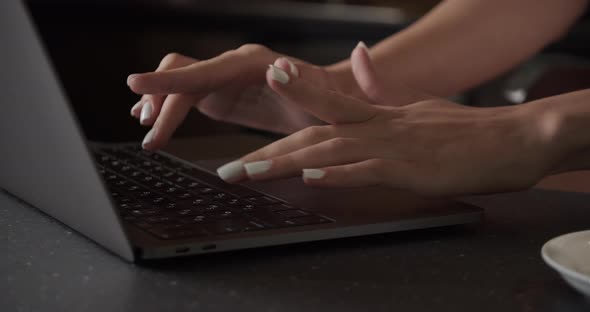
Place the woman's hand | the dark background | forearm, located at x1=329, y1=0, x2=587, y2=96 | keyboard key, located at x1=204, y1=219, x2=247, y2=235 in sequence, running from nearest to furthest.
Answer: keyboard key, located at x1=204, y1=219, x2=247, y2=235, the woman's hand, forearm, located at x1=329, y1=0, x2=587, y2=96, the dark background

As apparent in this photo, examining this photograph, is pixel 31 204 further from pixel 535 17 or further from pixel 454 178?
pixel 535 17

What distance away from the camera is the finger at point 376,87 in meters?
0.94

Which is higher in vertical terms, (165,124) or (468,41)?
(165,124)

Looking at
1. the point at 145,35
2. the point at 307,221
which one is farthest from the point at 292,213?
the point at 145,35

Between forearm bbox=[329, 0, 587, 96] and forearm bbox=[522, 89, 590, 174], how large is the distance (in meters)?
0.47

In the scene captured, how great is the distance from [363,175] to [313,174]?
0.04 metres

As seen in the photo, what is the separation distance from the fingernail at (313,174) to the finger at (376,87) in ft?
0.89

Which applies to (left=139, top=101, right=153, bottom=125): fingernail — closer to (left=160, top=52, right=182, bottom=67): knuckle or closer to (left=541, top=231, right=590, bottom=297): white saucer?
(left=160, top=52, right=182, bottom=67): knuckle

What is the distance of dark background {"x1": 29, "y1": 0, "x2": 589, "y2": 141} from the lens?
2.91 metres

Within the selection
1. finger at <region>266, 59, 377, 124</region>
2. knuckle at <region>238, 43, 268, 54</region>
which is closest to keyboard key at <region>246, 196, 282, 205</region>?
finger at <region>266, 59, 377, 124</region>

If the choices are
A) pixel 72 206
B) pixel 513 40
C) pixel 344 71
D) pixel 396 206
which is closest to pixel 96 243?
pixel 72 206

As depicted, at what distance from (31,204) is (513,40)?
890 millimetres

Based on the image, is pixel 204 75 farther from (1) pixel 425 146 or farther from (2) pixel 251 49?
(1) pixel 425 146

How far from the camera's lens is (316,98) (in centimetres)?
77
